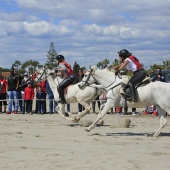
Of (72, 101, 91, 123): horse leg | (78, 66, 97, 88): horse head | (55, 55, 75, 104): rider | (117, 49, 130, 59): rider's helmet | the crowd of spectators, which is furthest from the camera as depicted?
the crowd of spectators

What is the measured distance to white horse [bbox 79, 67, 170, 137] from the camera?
13.9 m

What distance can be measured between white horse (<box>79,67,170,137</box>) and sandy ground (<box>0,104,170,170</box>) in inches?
29.8

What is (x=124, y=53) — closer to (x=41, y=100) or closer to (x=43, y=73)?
(x=43, y=73)

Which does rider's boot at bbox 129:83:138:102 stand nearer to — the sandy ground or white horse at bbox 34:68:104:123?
the sandy ground

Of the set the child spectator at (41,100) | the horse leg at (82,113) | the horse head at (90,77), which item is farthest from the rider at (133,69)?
the child spectator at (41,100)

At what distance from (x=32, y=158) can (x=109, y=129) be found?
22.2 feet

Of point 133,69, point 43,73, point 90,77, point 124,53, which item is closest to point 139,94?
point 133,69

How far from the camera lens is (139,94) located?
14.1 metres

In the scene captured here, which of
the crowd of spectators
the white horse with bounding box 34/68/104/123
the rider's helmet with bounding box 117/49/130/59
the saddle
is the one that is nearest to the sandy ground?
the saddle

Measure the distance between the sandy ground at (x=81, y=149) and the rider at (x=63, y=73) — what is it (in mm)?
2093

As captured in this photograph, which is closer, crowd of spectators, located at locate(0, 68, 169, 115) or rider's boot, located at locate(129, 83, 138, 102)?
rider's boot, located at locate(129, 83, 138, 102)

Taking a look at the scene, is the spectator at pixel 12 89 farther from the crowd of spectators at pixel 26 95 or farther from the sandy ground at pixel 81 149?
the sandy ground at pixel 81 149

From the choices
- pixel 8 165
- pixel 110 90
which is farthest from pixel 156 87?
pixel 8 165

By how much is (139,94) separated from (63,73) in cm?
Result: 469
